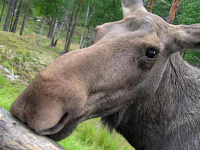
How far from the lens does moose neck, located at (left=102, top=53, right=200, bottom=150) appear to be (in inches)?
173

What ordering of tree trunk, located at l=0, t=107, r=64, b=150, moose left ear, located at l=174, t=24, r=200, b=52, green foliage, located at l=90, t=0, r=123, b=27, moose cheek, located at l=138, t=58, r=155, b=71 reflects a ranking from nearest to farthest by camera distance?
tree trunk, located at l=0, t=107, r=64, b=150 → moose cheek, located at l=138, t=58, r=155, b=71 → moose left ear, located at l=174, t=24, r=200, b=52 → green foliage, located at l=90, t=0, r=123, b=27

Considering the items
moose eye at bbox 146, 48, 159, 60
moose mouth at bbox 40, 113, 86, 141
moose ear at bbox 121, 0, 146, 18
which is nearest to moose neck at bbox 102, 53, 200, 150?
moose eye at bbox 146, 48, 159, 60

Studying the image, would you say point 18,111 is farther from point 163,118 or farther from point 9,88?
point 9,88

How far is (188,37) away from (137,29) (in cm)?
80

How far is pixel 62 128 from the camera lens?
122 inches

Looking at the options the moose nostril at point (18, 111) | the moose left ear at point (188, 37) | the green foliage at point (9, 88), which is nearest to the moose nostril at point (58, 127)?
the moose nostril at point (18, 111)

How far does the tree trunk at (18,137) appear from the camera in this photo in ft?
8.52

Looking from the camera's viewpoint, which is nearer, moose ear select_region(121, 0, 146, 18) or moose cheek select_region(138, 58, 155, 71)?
moose cheek select_region(138, 58, 155, 71)

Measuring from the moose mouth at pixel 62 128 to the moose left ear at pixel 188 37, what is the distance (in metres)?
1.91

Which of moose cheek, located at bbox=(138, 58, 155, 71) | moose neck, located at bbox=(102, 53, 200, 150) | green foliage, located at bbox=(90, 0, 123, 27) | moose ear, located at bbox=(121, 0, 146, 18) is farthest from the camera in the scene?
green foliage, located at bbox=(90, 0, 123, 27)

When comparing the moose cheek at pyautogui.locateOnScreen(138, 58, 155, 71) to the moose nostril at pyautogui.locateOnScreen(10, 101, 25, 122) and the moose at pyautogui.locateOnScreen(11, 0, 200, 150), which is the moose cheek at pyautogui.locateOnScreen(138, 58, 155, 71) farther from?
the moose nostril at pyautogui.locateOnScreen(10, 101, 25, 122)

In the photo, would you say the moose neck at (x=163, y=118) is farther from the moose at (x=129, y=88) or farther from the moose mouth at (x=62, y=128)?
the moose mouth at (x=62, y=128)

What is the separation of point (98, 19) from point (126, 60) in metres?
32.6

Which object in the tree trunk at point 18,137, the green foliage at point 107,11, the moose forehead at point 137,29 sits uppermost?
the green foliage at point 107,11
